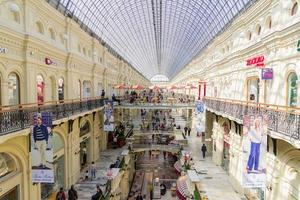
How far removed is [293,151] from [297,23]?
4.85m

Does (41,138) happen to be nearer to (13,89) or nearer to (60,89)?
(13,89)

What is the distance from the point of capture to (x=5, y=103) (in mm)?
11883

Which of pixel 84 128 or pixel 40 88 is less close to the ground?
pixel 40 88

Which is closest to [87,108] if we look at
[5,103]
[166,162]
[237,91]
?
[5,103]

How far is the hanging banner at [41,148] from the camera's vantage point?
36.9ft

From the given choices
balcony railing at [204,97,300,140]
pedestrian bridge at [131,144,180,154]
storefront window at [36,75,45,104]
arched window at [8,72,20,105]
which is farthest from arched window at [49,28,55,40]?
pedestrian bridge at [131,144,180,154]

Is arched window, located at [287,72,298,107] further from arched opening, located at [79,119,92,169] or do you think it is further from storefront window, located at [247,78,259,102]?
arched opening, located at [79,119,92,169]

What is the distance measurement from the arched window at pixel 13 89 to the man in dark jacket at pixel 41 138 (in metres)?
2.20

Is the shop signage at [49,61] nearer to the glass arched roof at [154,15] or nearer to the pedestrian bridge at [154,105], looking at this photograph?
the glass arched roof at [154,15]

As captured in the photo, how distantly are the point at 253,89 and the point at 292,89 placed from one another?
5063 millimetres

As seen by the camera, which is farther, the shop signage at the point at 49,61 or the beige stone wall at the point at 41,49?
the shop signage at the point at 49,61

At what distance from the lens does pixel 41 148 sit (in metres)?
11.5

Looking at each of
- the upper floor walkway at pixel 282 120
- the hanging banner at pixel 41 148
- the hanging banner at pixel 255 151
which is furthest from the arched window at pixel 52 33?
the hanging banner at pixel 255 151

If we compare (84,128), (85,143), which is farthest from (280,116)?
(85,143)
